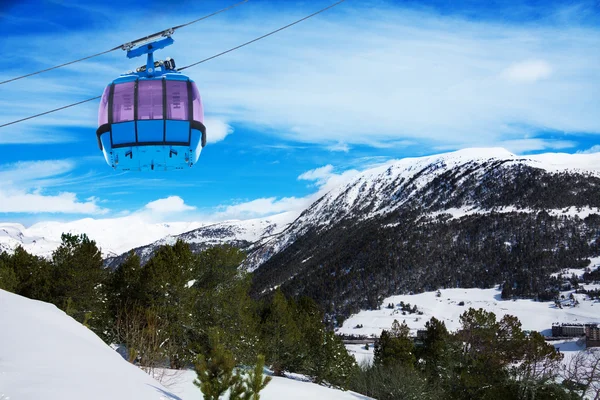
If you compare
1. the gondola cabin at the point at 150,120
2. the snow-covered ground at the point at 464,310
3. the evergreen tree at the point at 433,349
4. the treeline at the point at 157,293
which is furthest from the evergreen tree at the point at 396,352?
the snow-covered ground at the point at 464,310

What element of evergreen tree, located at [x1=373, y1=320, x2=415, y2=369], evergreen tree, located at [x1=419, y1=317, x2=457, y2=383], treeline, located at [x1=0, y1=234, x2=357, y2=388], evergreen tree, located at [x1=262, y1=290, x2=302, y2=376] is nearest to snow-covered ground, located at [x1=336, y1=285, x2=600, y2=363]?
evergreen tree, located at [x1=419, y1=317, x2=457, y2=383]

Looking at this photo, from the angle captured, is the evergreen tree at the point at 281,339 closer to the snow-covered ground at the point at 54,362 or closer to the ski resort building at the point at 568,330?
the snow-covered ground at the point at 54,362

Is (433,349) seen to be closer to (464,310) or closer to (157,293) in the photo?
(157,293)

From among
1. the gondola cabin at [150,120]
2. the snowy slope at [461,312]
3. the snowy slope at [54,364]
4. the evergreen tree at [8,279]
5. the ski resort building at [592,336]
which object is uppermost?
the gondola cabin at [150,120]

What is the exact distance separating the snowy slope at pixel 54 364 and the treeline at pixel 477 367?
2073cm

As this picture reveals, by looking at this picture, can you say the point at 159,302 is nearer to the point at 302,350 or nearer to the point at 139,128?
the point at 302,350

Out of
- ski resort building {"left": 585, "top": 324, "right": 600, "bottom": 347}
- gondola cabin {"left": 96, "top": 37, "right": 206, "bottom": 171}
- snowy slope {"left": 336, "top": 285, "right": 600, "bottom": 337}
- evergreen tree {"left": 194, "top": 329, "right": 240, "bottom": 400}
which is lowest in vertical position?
ski resort building {"left": 585, "top": 324, "right": 600, "bottom": 347}

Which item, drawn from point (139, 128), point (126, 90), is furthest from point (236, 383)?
point (126, 90)

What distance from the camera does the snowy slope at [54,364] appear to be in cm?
1085

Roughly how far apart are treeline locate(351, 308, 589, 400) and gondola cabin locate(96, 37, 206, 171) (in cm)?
2125

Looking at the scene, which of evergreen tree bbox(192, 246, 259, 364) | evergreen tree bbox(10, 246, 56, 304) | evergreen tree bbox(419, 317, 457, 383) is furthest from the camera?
evergreen tree bbox(419, 317, 457, 383)

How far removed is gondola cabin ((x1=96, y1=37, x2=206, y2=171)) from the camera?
13.5 meters

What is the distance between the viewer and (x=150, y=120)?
13.5 metres

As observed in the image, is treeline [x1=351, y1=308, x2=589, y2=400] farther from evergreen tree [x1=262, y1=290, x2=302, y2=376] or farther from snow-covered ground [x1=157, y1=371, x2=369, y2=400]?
evergreen tree [x1=262, y1=290, x2=302, y2=376]
